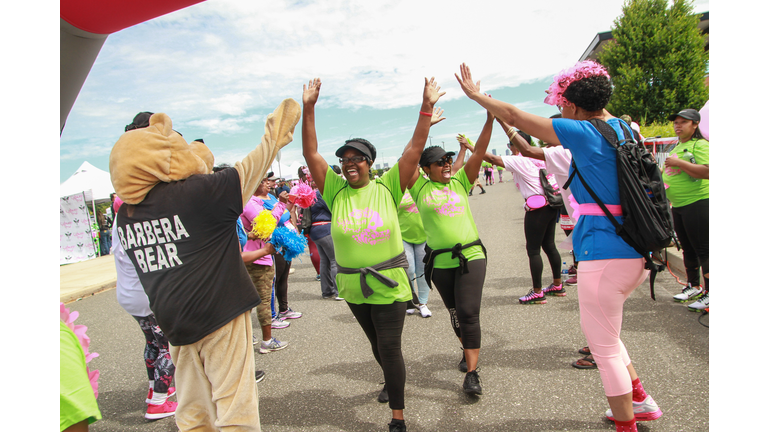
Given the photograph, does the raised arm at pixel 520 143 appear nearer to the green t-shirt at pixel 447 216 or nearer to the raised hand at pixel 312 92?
the green t-shirt at pixel 447 216

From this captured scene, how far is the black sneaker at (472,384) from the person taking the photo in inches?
125

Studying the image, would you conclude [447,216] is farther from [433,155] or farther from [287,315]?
[287,315]

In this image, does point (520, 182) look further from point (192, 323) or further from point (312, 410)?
point (192, 323)

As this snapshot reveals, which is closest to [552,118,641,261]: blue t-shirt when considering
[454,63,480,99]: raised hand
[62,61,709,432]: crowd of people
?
[62,61,709,432]: crowd of people

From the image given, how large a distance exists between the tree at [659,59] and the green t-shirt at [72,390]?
2928 centimetres

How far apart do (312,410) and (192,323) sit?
1.63m

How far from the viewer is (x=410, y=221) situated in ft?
17.9

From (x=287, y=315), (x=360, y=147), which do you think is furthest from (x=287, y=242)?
(x=287, y=315)

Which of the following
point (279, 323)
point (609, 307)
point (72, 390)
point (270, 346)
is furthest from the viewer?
point (279, 323)

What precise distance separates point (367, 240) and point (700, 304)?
397cm

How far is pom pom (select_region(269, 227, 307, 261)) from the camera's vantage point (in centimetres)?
354

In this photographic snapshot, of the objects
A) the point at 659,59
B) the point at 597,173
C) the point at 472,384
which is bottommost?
the point at 472,384
